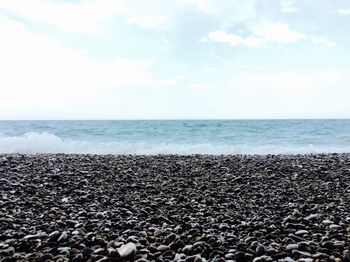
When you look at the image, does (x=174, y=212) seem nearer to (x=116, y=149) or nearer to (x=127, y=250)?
(x=127, y=250)

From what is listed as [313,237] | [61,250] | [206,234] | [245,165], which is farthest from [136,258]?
[245,165]

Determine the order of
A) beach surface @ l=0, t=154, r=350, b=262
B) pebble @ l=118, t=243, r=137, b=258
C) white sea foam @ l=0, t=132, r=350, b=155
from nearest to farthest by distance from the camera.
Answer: pebble @ l=118, t=243, r=137, b=258, beach surface @ l=0, t=154, r=350, b=262, white sea foam @ l=0, t=132, r=350, b=155

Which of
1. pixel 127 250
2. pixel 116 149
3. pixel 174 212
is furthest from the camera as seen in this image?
pixel 116 149

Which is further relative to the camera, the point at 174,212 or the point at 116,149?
the point at 116,149

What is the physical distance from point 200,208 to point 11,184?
390 centimetres

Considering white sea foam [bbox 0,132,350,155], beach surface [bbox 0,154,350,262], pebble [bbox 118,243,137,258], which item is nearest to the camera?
pebble [bbox 118,243,137,258]

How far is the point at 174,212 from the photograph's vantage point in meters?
5.71

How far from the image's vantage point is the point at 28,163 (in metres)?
9.84

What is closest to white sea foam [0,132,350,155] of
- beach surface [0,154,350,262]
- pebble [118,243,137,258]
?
beach surface [0,154,350,262]

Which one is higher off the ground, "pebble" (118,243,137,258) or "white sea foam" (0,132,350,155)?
"pebble" (118,243,137,258)

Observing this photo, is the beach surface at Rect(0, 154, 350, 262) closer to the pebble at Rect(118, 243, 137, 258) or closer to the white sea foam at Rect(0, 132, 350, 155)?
the pebble at Rect(118, 243, 137, 258)

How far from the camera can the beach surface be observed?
4016 mm

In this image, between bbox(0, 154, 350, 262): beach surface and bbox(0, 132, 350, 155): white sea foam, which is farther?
bbox(0, 132, 350, 155): white sea foam

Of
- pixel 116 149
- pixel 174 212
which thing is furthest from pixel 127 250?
pixel 116 149
